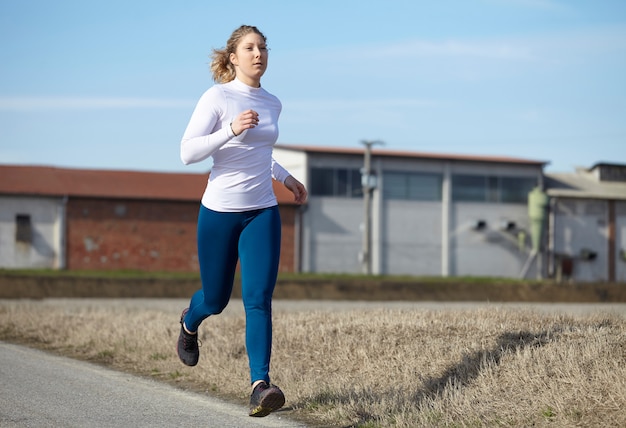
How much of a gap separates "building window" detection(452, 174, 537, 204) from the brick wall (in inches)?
607

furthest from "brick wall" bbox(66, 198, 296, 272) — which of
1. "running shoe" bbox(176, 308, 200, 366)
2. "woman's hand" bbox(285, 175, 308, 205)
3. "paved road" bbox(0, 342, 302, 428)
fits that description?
"woman's hand" bbox(285, 175, 308, 205)

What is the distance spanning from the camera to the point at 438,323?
9.03m

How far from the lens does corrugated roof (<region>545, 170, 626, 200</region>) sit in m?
57.8

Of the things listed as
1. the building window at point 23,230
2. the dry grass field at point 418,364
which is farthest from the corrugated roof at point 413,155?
the dry grass field at point 418,364

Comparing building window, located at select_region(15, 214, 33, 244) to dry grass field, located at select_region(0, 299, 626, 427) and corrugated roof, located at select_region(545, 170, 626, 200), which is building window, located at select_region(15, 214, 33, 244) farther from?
dry grass field, located at select_region(0, 299, 626, 427)

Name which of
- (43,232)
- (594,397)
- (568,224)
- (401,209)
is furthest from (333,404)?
(568,224)

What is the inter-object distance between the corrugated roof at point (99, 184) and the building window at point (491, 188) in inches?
385

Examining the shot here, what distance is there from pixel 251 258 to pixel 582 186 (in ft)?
189

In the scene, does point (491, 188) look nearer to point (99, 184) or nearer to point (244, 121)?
point (99, 184)

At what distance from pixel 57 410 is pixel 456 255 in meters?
50.5

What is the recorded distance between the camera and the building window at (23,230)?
160ft

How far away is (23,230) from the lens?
1921 inches

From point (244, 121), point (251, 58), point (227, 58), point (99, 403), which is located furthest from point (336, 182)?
point (244, 121)

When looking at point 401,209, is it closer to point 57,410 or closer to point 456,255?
point 456,255
